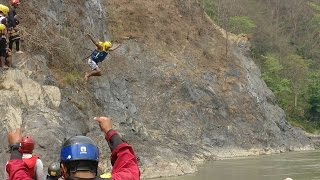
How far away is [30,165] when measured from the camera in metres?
5.21

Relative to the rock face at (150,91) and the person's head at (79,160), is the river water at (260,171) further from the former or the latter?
the person's head at (79,160)

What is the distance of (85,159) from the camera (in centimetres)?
269

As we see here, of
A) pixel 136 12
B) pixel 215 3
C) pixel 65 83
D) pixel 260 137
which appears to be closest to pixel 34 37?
pixel 65 83

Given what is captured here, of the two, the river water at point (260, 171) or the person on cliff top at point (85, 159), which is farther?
the river water at point (260, 171)

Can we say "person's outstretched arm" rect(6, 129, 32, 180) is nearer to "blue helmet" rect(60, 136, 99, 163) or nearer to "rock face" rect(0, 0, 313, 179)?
"blue helmet" rect(60, 136, 99, 163)

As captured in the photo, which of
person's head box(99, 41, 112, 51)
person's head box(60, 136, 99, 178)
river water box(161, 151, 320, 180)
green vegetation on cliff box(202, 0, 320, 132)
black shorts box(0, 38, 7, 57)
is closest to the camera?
person's head box(60, 136, 99, 178)

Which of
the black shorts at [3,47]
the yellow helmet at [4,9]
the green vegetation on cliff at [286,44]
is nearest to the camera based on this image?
the yellow helmet at [4,9]

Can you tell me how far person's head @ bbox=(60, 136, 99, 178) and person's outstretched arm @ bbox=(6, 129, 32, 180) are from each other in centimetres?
25

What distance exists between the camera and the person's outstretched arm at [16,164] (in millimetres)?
2818

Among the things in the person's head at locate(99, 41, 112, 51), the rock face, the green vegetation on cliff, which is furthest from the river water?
the green vegetation on cliff

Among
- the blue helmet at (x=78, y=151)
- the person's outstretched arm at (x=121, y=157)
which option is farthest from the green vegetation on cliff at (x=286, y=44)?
the blue helmet at (x=78, y=151)

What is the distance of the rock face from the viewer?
1498cm

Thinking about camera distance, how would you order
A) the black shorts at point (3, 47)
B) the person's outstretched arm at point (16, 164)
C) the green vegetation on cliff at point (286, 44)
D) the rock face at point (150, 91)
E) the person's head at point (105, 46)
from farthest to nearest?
the green vegetation on cliff at point (286, 44)
the person's head at point (105, 46)
the rock face at point (150, 91)
the black shorts at point (3, 47)
the person's outstretched arm at point (16, 164)

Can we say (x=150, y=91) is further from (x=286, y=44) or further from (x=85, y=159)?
(x=286, y=44)
